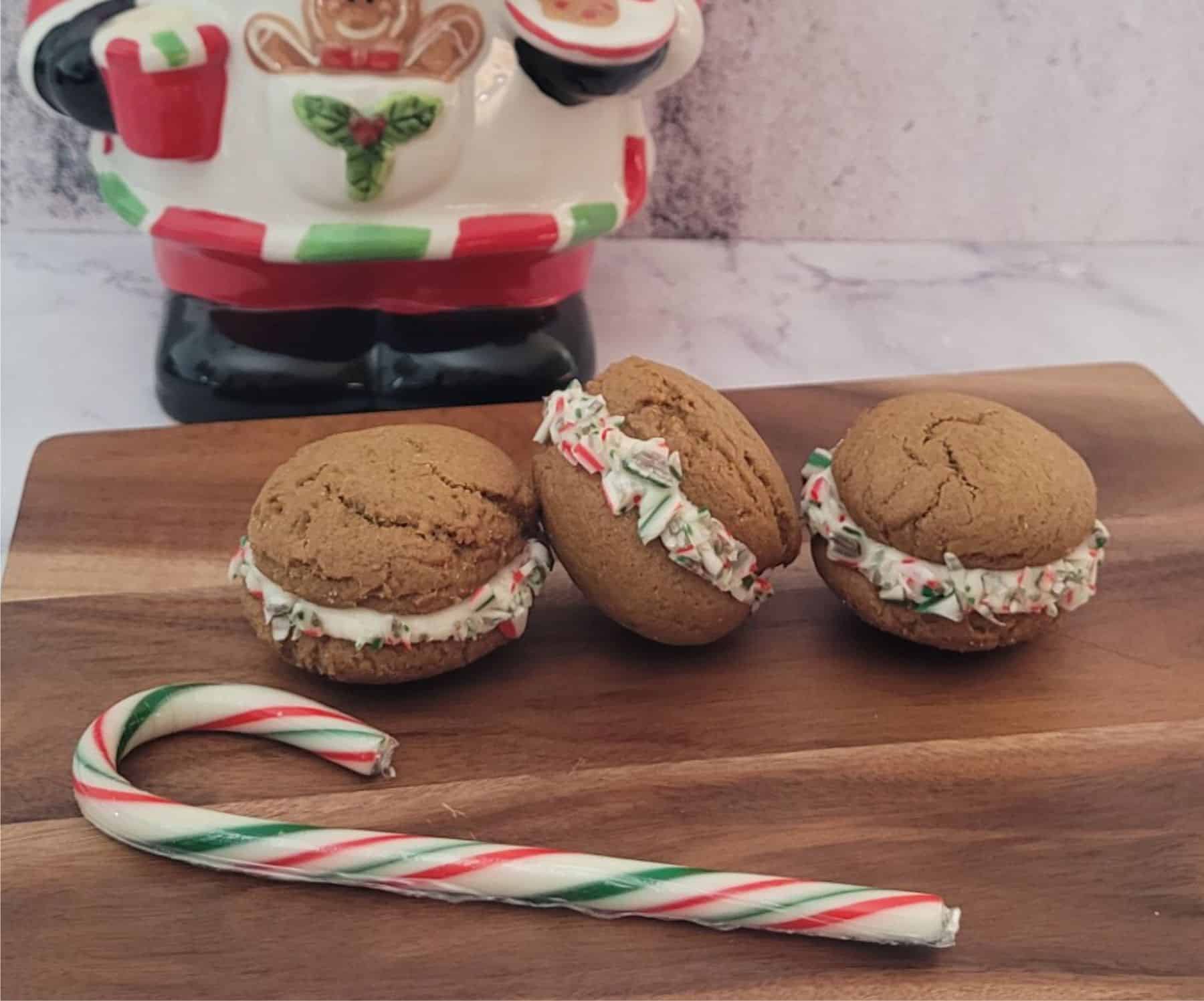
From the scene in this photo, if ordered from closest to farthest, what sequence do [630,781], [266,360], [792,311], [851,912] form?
[851,912]
[630,781]
[266,360]
[792,311]

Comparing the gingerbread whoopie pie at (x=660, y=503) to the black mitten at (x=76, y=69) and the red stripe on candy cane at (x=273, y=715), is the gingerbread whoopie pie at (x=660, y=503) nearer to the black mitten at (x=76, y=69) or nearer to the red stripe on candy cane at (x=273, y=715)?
the red stripe on candy cane at (x=273, y=715)

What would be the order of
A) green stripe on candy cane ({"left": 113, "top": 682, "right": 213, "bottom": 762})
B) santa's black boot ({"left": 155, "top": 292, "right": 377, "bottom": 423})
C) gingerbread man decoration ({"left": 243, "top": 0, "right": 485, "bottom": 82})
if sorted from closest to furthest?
green stripe on candy cane ({"left": 113, "top": 682, "right": 213, "bottom": 762}), gingerbread man decoration ({"left": 243, "top": 0, "right": 485, "bottom": 82}), santa's black boot ({"left": 155, "top": 292, "right": 377, "bottom": 423})

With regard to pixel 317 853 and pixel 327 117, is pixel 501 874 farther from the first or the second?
pixel 327 117

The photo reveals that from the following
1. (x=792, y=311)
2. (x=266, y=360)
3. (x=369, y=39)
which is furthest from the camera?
(x=792, y=311)

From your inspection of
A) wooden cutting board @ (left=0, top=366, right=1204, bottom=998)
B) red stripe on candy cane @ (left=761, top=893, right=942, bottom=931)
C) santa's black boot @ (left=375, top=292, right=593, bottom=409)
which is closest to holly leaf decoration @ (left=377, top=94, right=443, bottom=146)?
santa's black boot @ (left=375, top=292, right=593, bottom=409)

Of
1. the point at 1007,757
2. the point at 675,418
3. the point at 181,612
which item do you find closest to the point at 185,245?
the point at 181,612

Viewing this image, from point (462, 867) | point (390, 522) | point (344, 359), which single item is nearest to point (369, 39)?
point (344, 359)

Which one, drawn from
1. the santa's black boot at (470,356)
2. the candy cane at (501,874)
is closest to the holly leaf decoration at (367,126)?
the santa's black boot at (470,356)

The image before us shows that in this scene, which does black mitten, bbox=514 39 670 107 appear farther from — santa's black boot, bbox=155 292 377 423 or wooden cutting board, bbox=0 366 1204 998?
wooden cutting board, bbox=0 366 1204 998
